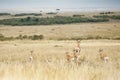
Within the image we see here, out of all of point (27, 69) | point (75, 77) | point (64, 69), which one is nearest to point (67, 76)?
point (75, 77)

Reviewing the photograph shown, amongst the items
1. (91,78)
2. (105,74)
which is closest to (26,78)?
(91,78)

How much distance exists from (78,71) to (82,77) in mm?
342

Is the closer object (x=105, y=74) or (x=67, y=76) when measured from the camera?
(x=67, y=76)

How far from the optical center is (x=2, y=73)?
15.5ft

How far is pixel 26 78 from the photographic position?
452 cm

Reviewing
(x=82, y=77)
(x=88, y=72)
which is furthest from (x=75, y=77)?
(x=88, y=72)

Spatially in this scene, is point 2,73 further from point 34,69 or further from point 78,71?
point 78,71

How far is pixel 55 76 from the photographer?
4551 millimetres

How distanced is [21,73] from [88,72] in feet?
3.40

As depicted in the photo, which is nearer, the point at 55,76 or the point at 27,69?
the point at 55,76

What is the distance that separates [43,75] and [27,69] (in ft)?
1.73

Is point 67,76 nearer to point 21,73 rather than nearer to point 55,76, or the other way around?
point 55,76

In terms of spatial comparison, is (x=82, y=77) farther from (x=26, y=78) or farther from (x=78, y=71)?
(x=26, y=78)

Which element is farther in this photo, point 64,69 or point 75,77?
point 64,69
